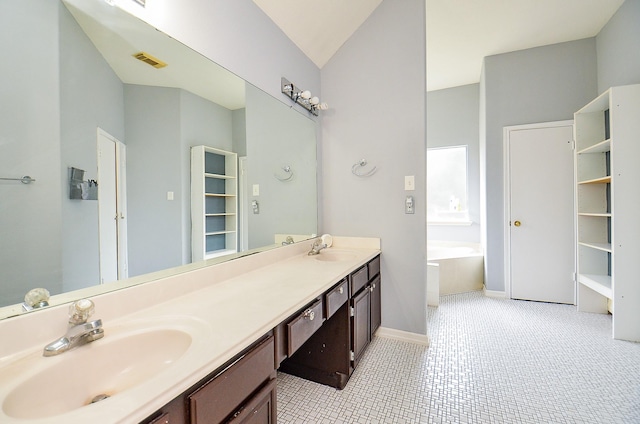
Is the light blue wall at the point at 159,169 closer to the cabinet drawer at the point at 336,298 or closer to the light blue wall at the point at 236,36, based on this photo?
the light blue wall at the point at 236,36

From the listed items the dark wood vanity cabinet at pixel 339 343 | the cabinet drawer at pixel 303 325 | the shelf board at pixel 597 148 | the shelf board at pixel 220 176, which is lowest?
the dark wood vanity cabinet at pixel 339 343

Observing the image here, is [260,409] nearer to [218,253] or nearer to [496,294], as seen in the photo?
[218,253]

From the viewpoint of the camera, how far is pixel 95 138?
3.06 ft

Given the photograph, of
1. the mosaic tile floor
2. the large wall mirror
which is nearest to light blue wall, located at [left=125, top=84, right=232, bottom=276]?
the large wall mirror

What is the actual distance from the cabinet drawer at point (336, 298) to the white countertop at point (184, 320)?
75mm

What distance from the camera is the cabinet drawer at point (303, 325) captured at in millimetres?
1040

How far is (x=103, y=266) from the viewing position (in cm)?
98

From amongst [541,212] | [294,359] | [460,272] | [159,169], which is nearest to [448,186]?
[541,212]

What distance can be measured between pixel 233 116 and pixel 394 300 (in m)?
1.88

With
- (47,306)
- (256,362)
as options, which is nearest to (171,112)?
(47,306)

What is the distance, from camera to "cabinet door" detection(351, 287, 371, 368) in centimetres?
173

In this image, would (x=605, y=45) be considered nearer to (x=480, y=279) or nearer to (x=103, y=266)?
(x=480, y=279)

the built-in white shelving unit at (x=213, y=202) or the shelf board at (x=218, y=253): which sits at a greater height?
the built-in white shelving unit at (x=213, y=202)

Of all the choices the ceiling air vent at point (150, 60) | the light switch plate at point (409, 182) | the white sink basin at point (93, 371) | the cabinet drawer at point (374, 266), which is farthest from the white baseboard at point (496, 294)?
the ceiling air vent at point (150, 60)
